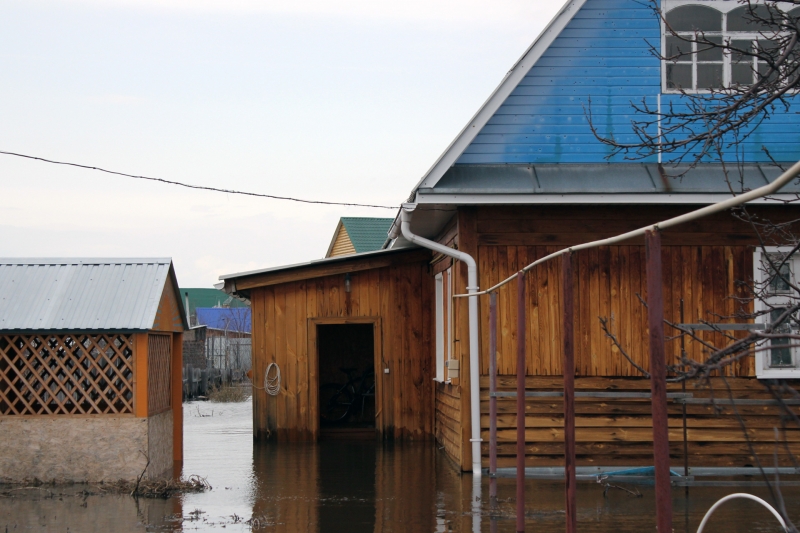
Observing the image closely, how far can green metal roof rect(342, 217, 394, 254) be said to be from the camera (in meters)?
29.7

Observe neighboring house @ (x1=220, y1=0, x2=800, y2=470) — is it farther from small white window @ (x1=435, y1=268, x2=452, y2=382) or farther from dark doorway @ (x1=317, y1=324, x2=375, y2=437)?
dark doorway @ (x1=317, y1=324, x2=375, y2=437)

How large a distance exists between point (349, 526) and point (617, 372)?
12.9 feet

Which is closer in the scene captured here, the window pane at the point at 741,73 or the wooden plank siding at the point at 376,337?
the window pane at the point at 741,73

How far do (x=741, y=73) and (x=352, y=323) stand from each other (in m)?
6.78

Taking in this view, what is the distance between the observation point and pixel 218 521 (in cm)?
803

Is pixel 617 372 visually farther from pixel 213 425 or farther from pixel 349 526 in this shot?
pixel 213 425

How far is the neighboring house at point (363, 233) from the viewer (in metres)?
29.7

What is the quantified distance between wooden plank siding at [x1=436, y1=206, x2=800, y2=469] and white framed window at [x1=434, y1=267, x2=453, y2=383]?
1.59m

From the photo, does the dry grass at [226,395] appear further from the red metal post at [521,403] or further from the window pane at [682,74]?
the red metal post at [521,403]

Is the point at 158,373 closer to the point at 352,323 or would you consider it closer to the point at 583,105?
the point at 352,323

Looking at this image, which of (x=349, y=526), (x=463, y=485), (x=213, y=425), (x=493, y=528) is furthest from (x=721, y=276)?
(x=213, y=425)

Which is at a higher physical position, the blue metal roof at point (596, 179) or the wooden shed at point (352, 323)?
the blue metal roof at point (596, 179)

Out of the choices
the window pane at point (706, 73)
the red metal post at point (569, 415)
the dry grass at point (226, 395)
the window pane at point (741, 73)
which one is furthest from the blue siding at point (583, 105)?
→ the dry grass at point (226, 395)

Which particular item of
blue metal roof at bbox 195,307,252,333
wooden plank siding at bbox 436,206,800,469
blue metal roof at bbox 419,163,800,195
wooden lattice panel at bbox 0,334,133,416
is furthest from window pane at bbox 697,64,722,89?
blue metal roof at bbox 195,307,252,333
